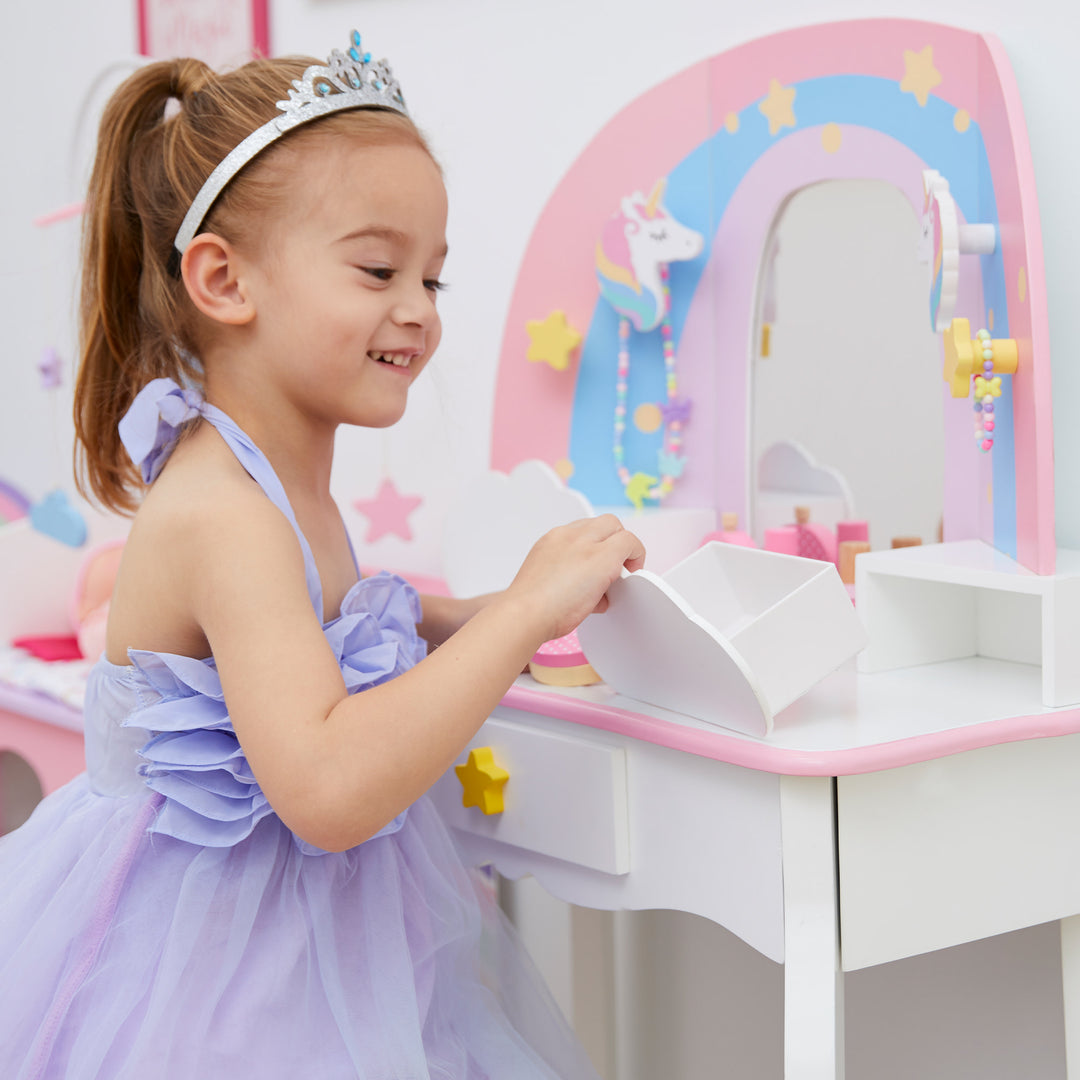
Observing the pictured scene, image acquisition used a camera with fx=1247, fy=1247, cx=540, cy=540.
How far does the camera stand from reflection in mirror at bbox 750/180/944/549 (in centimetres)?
112

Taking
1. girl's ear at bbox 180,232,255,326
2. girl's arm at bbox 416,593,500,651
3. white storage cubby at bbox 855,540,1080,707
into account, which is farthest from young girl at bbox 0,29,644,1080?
white storage cubby at bbox 855,540,1080,707

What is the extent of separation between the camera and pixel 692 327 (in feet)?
4.12

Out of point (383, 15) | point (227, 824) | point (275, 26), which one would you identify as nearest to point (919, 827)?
point (227, 824)

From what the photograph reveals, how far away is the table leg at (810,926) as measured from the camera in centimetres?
77

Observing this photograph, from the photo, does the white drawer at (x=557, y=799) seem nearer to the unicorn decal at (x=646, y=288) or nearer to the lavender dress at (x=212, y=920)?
the lavender dress at (x=212, y=920)

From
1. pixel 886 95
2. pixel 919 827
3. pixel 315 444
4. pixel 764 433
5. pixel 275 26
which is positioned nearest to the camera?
pixel 919 827

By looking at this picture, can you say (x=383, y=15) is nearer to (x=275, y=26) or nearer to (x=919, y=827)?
(x=275, y=26)

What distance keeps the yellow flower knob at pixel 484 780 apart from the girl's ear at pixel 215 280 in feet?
1.30

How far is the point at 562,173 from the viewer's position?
54.2 inches

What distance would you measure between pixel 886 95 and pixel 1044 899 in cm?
68

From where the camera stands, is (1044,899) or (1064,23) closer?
(1044,899)

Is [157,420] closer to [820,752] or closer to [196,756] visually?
[196,756]

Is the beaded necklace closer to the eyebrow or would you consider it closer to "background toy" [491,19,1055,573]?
"background toy" [491,19,1055,573]

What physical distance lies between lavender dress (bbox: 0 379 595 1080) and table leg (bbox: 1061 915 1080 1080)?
42 centimetres
